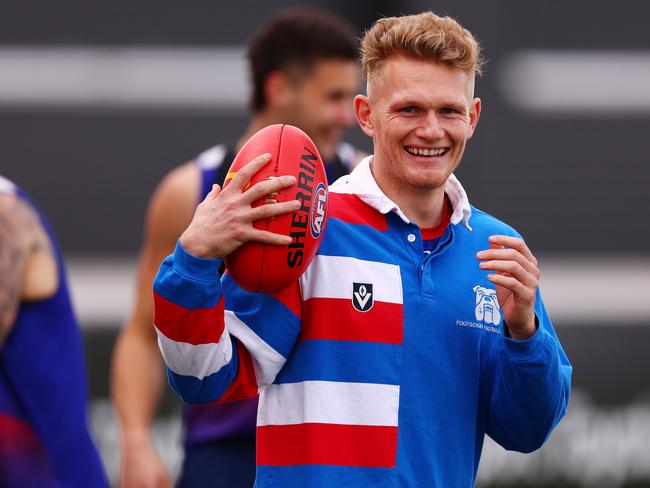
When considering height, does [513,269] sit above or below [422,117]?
below

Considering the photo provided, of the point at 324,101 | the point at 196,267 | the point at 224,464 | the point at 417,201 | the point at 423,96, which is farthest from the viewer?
the point at 324,101

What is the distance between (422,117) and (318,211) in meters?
0.32

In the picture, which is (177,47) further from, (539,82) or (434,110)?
(434,110)

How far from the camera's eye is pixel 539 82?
9336mm

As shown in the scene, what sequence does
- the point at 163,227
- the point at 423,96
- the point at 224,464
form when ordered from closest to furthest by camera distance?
the point at 423,96 < the point at 224,464 < the point at 163,227

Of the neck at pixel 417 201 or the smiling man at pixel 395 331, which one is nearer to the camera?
the smiling man at pixel 395 331

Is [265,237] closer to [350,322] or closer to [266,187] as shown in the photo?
[266,187]

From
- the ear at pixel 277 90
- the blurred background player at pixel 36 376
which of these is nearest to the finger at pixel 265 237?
the blurred background player at pixel 36 376

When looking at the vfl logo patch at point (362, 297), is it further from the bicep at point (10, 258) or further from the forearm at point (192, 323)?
the bicep at point (10, 258)

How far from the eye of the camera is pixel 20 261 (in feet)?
Answer: 10.5

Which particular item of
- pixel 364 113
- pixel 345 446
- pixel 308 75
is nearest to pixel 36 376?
pixel 345 446

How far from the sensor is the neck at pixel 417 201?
9.16 ft

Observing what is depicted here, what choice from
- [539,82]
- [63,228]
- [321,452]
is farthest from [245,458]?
[539,82]

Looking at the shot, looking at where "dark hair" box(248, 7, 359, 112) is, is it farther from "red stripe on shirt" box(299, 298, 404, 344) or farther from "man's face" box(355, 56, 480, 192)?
"red stripe on shirt" box(299, 298, 404, 344)
